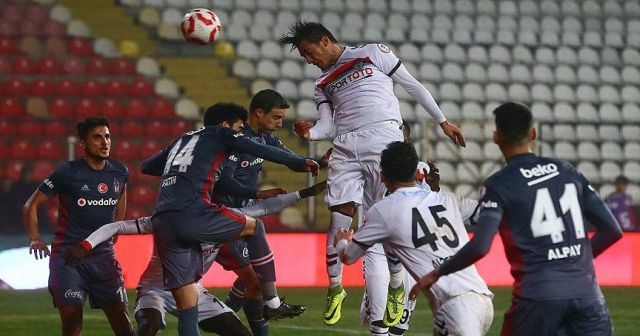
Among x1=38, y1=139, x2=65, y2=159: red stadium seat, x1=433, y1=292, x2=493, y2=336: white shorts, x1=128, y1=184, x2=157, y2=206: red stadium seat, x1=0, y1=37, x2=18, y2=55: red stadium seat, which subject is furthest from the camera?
x1=0, y1=37, x2=18, y2=55: red stadium seat

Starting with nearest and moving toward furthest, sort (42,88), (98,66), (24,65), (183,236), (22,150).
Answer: (183,236) < (22,150) < (42,88) < (24,65) < (98,66)

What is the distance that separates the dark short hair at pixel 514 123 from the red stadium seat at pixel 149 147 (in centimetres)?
1507

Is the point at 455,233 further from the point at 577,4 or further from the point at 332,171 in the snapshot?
the point at 577,4

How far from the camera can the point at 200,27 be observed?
1138 cm

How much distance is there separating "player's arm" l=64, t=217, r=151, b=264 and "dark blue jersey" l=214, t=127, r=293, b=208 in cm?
84

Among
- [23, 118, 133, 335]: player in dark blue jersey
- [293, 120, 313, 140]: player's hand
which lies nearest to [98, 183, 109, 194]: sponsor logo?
[23, 118, 133, 335]: player in dark blue jersey

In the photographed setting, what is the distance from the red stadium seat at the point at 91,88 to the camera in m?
22.1

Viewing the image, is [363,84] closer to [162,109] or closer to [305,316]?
[305,316]

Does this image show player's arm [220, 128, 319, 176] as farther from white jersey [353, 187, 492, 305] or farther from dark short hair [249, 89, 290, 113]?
white jersey [353, 187, 492, 305]

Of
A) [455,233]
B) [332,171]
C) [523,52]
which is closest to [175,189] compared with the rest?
[332,171]

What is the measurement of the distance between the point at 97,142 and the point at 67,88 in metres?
13.2

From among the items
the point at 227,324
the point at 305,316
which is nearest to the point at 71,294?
the point at 227,324

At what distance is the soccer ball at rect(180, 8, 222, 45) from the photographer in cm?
1129

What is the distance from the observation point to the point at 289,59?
2406cm
